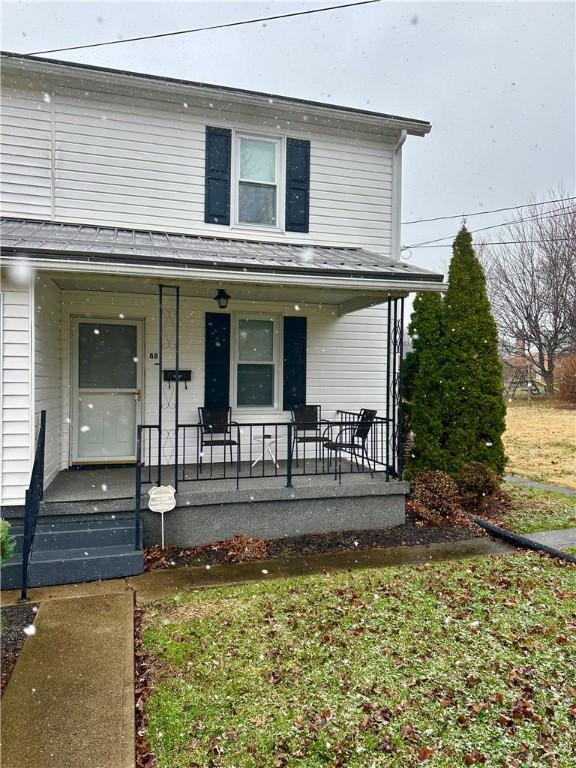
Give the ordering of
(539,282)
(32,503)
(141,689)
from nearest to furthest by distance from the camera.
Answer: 1. (141,689)
2. (32,503)
3. (539,282)

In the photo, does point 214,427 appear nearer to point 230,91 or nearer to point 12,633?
point 12,633

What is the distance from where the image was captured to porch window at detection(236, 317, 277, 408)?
7832mm

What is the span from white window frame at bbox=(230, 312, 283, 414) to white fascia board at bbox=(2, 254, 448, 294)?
2041 mm

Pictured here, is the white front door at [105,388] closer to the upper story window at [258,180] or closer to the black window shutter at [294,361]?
the black window shutter at [294,361]

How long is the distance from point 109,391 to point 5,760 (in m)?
5.18

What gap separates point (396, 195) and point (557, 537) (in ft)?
18.7

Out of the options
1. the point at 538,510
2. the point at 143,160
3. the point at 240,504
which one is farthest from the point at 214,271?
the point at 538,510

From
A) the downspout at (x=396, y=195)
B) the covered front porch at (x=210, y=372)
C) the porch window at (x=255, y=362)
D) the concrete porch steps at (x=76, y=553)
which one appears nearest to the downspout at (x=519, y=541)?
the covered front porch at (x=210, y=372)

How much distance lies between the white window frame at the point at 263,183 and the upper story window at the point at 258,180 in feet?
0.05

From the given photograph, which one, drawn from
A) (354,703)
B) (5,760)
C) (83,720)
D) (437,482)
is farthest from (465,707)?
(437,482)

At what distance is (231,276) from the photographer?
556 centimetres

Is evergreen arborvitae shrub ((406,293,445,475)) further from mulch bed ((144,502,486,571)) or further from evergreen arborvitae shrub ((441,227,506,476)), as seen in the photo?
mulch bed ((144,502,486,571))

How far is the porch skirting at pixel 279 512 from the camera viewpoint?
5820 mm

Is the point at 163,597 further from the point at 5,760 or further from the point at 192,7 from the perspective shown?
the point at 192,7
